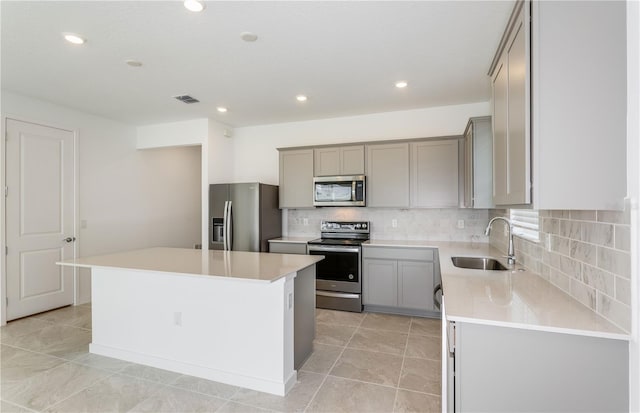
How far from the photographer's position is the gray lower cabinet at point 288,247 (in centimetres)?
430

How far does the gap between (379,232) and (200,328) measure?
9.05 ft

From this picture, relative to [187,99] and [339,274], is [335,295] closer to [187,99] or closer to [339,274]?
[339,274]

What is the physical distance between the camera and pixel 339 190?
4.30 metres

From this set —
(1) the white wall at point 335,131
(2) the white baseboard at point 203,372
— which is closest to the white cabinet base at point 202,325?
(2) the white baseboard at point 203,372

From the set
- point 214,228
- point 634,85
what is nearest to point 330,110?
point 214,228

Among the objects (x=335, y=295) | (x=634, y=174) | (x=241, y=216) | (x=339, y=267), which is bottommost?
(x=335, y=295)

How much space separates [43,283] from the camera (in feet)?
13.0

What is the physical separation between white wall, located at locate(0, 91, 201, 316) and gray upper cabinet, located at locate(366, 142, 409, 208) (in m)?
3.68

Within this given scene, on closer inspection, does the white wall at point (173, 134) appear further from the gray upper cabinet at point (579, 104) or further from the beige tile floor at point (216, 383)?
the gray upper cabinet at point (579, 104)

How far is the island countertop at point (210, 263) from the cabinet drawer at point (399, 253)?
4.47 feet

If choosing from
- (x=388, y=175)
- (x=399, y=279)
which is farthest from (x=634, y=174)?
(x=388, y=175)

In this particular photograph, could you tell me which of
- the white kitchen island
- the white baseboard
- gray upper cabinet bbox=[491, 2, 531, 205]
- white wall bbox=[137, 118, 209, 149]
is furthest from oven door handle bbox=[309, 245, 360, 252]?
white wall bbox=[137, 118, 209, 149]

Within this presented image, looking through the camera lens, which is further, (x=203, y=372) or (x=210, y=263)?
(x=210, y=263)

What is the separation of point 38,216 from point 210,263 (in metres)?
2.86
